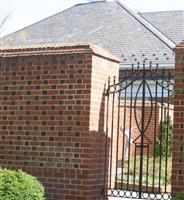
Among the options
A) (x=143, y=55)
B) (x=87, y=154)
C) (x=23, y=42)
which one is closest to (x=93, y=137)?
(x=87, y=154)

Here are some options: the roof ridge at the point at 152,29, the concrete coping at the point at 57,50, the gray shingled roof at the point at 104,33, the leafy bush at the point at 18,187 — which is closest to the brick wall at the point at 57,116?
the concrete coping at the point at 57,50

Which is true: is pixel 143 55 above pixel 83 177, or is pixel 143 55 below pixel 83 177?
above

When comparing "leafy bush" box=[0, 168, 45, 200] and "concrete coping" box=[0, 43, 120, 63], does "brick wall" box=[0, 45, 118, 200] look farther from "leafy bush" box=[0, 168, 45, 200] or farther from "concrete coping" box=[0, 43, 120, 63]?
"leafy bush" box=[0, 168, 45, 200]

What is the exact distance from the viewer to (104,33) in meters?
23.8

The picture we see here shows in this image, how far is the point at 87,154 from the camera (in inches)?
308

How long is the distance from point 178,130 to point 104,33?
16.8 metres

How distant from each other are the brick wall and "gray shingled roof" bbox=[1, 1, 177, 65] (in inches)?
486

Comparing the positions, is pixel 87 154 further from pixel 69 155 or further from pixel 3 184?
pixel 3 184

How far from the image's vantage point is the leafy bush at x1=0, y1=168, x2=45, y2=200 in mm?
7004

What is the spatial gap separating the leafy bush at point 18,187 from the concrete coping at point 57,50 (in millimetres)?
2027

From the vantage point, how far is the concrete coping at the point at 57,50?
26.4 ft

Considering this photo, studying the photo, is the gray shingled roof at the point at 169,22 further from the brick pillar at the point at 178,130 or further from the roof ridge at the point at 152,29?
the brick pillar at the point at 178,130

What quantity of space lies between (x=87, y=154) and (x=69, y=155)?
309mm

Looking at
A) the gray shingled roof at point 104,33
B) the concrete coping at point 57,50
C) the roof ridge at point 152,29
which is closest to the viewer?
the concrete coping at point 57,50
